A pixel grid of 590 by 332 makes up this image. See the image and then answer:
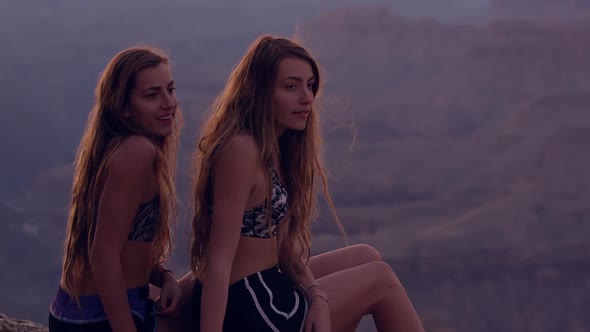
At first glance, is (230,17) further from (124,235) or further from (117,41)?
(124,235)

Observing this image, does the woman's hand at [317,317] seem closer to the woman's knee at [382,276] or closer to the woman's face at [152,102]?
the woman's knee at [382,276]

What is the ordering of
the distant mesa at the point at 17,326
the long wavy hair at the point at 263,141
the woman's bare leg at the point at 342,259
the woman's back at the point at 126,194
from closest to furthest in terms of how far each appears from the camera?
the woman's back at the point at 126,194 → the long wavy hair at the point at 263,141 → the woman's bare leg at the point at 342,259 → the distant mesa at the point at 17,326

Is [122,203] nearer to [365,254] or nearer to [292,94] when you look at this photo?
[292,94]

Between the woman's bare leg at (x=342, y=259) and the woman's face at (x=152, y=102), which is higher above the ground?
the woman's face at (x=152, y=102)

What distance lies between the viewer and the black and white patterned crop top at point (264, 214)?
2.28 meters

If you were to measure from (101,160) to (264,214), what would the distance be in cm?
44

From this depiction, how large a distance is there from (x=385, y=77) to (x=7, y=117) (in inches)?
802

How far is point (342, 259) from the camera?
2.68 m

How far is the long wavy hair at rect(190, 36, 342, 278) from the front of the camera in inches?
89.5

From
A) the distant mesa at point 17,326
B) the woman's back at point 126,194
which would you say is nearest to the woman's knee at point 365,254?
the woman's back at point 126,194

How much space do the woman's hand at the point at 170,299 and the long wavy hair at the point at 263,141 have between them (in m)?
0.07

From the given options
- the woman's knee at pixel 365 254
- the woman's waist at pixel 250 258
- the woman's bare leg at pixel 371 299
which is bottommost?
the woman's bare leg at pixel 371 299

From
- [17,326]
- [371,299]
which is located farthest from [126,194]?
[17,326]

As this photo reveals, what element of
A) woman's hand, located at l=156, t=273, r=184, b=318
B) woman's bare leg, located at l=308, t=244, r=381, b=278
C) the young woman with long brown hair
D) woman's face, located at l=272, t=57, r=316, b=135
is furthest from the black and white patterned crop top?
woman's bare leg, located at l=308, t=244, r=381, b=278
